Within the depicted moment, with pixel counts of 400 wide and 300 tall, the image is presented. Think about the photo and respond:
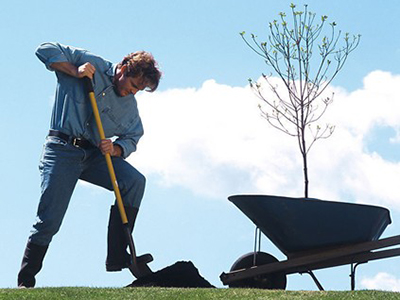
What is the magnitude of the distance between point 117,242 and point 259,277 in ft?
3.58

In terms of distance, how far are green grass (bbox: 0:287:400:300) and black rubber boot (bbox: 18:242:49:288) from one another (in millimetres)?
320

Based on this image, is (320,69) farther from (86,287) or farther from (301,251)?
(86,287)

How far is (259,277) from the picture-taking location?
6047 mm

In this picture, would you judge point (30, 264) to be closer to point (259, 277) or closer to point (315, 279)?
point (259, 277)

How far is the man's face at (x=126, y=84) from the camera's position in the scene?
5504mm

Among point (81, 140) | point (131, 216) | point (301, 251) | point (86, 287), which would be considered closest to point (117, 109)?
point (81, 140)

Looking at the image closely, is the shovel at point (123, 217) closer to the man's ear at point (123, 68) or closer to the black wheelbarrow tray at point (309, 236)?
the man's ear at point (123, 68)

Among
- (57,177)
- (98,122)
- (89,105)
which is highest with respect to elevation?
(89,105)

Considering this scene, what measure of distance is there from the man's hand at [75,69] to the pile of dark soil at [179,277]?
135 centimetres

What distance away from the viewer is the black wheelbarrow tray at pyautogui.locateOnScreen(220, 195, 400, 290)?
573 centimetres

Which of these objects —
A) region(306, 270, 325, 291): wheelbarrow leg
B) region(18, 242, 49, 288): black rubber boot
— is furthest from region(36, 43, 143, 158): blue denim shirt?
region(306, 270, 325, 291): wheelbarrow leg

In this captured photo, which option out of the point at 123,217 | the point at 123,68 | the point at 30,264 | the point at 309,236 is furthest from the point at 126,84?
the point at 309,236

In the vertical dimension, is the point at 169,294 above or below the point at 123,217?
below

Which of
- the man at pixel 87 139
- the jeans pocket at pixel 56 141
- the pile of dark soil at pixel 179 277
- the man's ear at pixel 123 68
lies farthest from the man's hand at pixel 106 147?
the pile of dark soil at pixel 179 277
